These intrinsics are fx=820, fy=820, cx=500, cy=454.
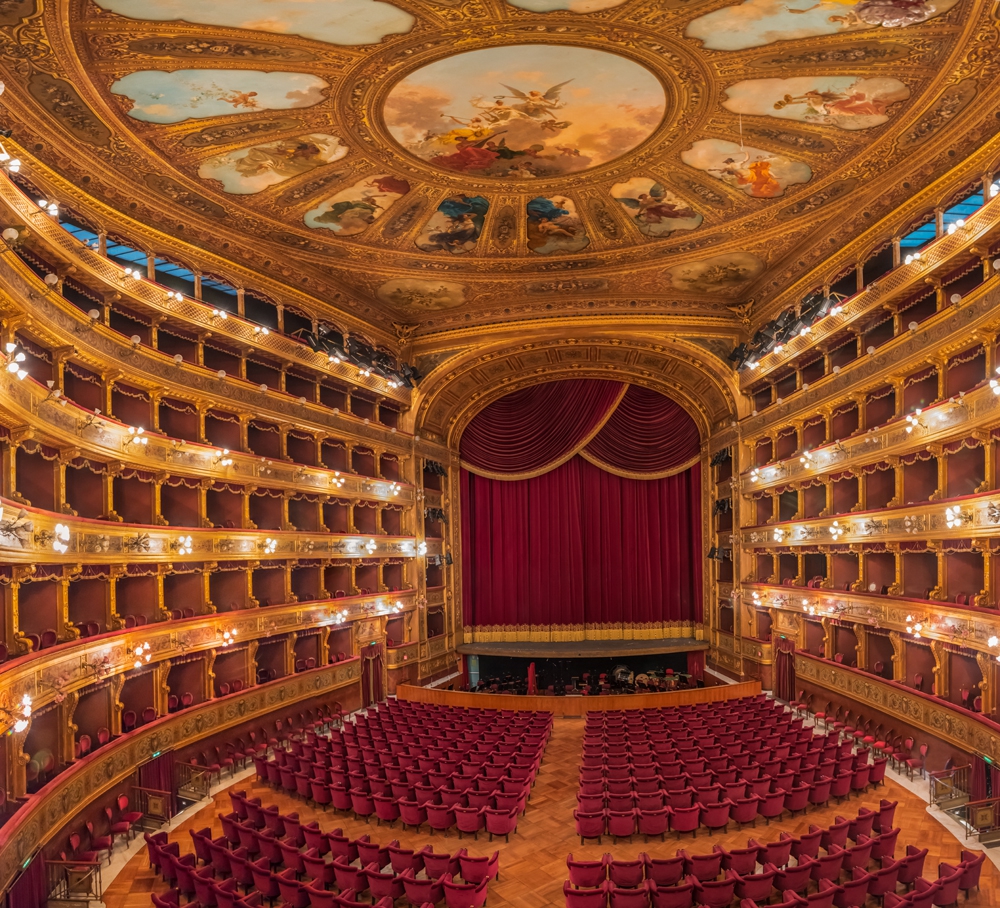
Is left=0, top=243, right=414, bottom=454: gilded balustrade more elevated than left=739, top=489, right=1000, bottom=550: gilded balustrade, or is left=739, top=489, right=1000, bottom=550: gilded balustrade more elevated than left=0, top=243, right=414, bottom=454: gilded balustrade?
left=0, top=243, right=414, bottom=454: gilded balustrade

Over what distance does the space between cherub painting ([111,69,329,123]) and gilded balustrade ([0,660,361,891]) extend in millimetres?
10283

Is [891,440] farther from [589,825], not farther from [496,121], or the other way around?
[496,121]

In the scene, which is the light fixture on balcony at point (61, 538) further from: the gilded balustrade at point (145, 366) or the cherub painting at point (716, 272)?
the cherub painting at point (716, 272)

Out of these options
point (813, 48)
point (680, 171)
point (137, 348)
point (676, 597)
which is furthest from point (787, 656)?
point (137, 348)

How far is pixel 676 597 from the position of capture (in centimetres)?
2836

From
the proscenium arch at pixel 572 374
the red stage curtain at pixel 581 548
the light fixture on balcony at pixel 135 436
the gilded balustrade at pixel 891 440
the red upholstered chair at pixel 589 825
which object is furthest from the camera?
the red stage curtain at pixel 581 548

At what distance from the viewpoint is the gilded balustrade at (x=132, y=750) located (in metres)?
10.5

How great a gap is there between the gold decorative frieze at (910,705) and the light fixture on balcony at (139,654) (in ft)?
47.6

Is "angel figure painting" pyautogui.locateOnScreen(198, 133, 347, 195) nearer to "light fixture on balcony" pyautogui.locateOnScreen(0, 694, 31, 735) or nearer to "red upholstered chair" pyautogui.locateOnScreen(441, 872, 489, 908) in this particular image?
"light fixture on balcony" pyautogui.locateOnScreen(0, 694, 31, 735)

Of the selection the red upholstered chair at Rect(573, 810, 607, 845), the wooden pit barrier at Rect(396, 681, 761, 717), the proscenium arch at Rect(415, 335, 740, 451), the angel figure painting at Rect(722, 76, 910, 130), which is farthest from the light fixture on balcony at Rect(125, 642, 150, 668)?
the angel figure painting at Rect(722, 76, 910, 130)

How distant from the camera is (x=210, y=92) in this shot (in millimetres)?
12625

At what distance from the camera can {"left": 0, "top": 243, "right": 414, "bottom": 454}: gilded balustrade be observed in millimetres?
11727

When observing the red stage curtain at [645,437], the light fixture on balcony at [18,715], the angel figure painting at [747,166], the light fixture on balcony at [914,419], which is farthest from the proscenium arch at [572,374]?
the light fixture on balcony at [18,715]

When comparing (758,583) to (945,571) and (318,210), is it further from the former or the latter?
(318,210)
